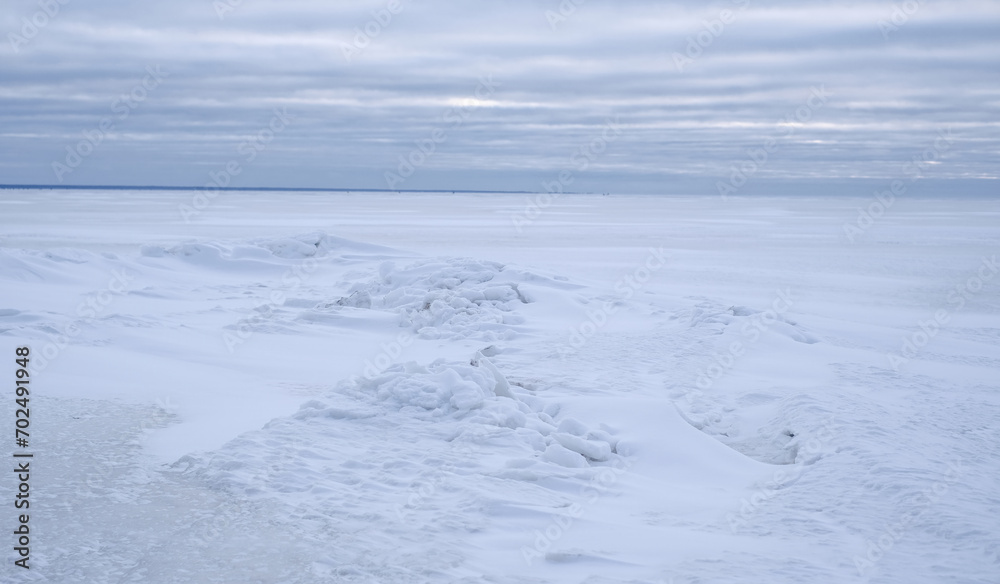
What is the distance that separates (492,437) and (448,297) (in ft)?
22.3

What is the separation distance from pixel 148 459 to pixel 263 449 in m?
0.80

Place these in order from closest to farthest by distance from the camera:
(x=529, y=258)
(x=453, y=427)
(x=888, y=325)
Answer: (x=453, y=427) < (x=888, y=325) < (x=529, y=258)

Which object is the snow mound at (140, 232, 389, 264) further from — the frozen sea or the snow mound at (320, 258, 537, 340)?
the snow mound at (320, 258, 537, 340)

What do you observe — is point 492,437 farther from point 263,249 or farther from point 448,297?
point 263,249

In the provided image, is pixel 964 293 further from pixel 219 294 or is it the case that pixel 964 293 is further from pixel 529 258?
pixel 219 294

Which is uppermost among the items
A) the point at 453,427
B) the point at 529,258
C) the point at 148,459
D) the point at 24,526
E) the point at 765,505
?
the point at 529,258

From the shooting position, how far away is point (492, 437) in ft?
20.5

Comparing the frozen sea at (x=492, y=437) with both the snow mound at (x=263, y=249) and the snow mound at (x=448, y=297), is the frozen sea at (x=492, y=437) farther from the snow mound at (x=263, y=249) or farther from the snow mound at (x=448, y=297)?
the snow mound at (x=263, y=249)

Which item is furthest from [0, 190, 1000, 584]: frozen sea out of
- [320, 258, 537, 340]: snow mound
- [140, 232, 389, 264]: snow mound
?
[140, 232, 389, 264]: snow mound

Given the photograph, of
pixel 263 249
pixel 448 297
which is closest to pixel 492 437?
pixel 448 297

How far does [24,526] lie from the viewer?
14.7ft

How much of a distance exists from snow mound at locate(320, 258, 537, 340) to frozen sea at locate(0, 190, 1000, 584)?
0.08 meters

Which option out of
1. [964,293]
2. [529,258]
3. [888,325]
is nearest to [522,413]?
[888,325]

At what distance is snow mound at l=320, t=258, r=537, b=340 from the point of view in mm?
11758
